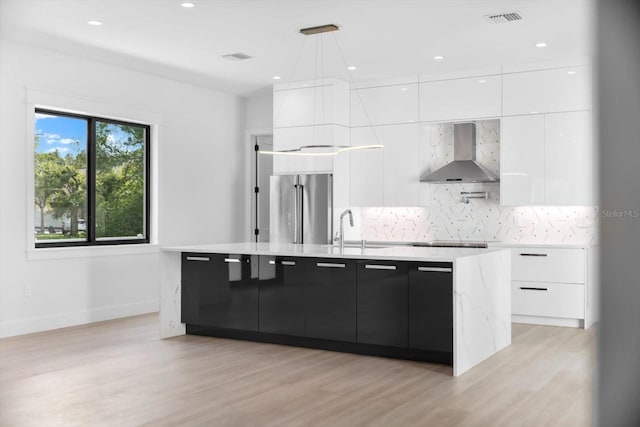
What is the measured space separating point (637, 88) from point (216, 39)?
217 inches

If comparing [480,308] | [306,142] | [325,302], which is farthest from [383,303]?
[306,142]

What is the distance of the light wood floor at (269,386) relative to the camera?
3441mm

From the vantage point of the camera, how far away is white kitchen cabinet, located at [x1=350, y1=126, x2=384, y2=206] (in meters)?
7.70

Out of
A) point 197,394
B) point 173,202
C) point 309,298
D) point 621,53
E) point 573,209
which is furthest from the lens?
point 173,202

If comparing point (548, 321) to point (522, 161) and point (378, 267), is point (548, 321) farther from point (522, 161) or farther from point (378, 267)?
point (378, 267)

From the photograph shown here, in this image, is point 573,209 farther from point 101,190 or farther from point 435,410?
point 101,190

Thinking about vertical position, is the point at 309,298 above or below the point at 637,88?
below

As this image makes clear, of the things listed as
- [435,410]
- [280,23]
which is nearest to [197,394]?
[435,410]

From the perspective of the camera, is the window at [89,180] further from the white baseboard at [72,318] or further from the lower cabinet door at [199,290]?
the lower cabinet door at [199,290]

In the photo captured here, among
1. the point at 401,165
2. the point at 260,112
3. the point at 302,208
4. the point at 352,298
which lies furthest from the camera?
the point at 260,112

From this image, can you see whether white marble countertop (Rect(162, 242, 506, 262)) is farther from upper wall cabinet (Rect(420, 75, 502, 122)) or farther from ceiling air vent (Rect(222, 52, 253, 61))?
upper wall cabinet (Rect(420, 75, 502, 122))

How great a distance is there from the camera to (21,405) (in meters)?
3.68

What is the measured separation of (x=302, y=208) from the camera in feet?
25.2

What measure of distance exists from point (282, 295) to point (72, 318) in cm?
255
